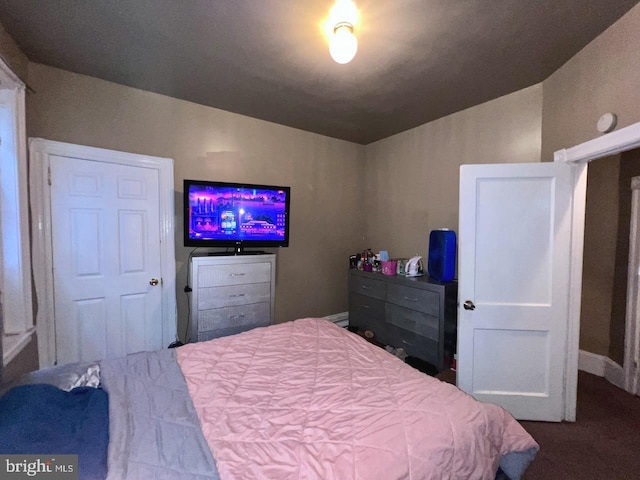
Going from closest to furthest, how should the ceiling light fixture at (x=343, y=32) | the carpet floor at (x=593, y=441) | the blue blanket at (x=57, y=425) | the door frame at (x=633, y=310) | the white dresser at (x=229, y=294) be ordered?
the blue blanket at (x=57, y=425), the ceiling light fixture at (x=343, y=32), the carpet floor at (x=593, y=441), the door frame at (x=633, y=310), the white dresser at (x=229, y=294)

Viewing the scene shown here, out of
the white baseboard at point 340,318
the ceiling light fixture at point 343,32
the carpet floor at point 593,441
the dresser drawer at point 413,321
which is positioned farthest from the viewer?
the white baseboard at point 340,318

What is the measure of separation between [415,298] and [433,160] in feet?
5.09

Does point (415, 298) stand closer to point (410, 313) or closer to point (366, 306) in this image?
point (410, 313)

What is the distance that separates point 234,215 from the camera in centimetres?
266

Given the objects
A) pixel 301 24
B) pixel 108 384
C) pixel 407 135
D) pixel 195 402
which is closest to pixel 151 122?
pixel 301 24

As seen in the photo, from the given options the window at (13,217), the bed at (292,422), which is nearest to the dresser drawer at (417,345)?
the bed at (292,422)

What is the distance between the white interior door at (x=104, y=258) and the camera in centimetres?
213

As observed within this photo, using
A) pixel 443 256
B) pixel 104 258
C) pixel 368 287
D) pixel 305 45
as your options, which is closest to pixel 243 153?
pixel 305 45

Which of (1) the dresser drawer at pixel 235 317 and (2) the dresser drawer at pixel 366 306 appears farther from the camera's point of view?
(2) the dresser drawer at pixel 366 306

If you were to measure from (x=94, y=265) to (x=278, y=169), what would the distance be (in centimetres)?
195

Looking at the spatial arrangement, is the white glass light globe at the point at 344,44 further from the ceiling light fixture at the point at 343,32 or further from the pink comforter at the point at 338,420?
the pink comforter at the point at 338,420

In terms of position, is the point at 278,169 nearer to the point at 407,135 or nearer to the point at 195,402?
the point at 407,135

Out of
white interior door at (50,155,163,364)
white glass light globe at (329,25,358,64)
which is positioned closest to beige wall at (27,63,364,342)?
white interior door at (50,155,163,364)

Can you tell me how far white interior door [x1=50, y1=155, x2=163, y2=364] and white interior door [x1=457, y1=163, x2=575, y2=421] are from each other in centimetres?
260
